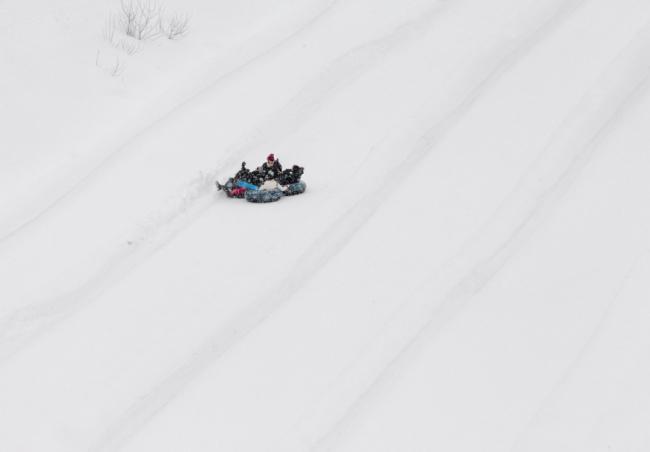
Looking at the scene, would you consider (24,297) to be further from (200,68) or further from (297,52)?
(297,52)

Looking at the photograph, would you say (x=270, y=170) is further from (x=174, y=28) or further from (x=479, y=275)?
(x=174, y=28)

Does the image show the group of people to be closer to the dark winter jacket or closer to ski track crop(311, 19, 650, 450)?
the dark winter jacket

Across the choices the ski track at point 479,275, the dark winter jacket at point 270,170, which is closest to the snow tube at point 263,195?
the dark winter jacket at point 270,170

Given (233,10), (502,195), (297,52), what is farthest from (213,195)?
(233,10)

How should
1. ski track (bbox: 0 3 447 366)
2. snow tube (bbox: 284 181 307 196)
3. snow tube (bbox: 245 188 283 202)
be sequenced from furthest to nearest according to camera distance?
snow tube (bbox: 284 181 307 196) < snow tube (bbox: 245 188 283 202) < ski track (bbox: 0 3 447 366)

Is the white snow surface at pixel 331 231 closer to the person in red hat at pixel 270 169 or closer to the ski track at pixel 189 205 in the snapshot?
Answer: the ski track at pixel 189 205

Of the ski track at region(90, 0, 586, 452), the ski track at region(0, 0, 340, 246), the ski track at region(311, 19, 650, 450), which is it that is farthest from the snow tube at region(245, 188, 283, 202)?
the ski track at region(311, 19, 650, 450)

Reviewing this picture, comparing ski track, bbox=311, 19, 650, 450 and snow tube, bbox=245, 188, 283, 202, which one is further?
snow tube, bbox=245, 188, 283, 202
